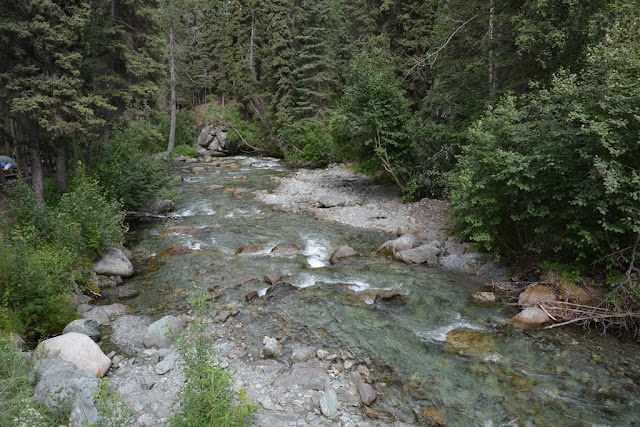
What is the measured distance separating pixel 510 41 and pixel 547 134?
7.58 meters

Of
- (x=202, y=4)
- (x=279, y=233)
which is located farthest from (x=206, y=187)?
(x=202, y=4)

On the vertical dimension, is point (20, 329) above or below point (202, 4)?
below

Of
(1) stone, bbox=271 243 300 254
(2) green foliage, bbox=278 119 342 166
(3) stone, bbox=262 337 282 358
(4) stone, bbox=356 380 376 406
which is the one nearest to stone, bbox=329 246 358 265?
(1) stone, bbox=271 243 300 254

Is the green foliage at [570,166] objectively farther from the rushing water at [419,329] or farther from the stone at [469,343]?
the stone at [469,343]

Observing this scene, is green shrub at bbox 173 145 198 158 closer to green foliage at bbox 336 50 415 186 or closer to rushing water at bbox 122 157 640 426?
green foliage at bbox 336 50 415 186

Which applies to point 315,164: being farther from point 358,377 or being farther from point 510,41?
point 358,377

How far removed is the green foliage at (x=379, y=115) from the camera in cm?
1886

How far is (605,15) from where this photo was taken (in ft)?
37.0

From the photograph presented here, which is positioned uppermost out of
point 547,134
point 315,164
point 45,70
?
point 45,70

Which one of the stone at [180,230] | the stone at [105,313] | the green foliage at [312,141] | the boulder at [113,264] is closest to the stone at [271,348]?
the stone at [105,313]

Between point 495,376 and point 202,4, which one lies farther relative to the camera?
point 202,4

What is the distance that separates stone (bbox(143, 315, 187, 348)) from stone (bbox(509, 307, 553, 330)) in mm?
7223

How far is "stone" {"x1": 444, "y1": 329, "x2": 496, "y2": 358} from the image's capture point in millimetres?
7712

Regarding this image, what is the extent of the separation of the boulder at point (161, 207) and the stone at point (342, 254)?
8.85m
